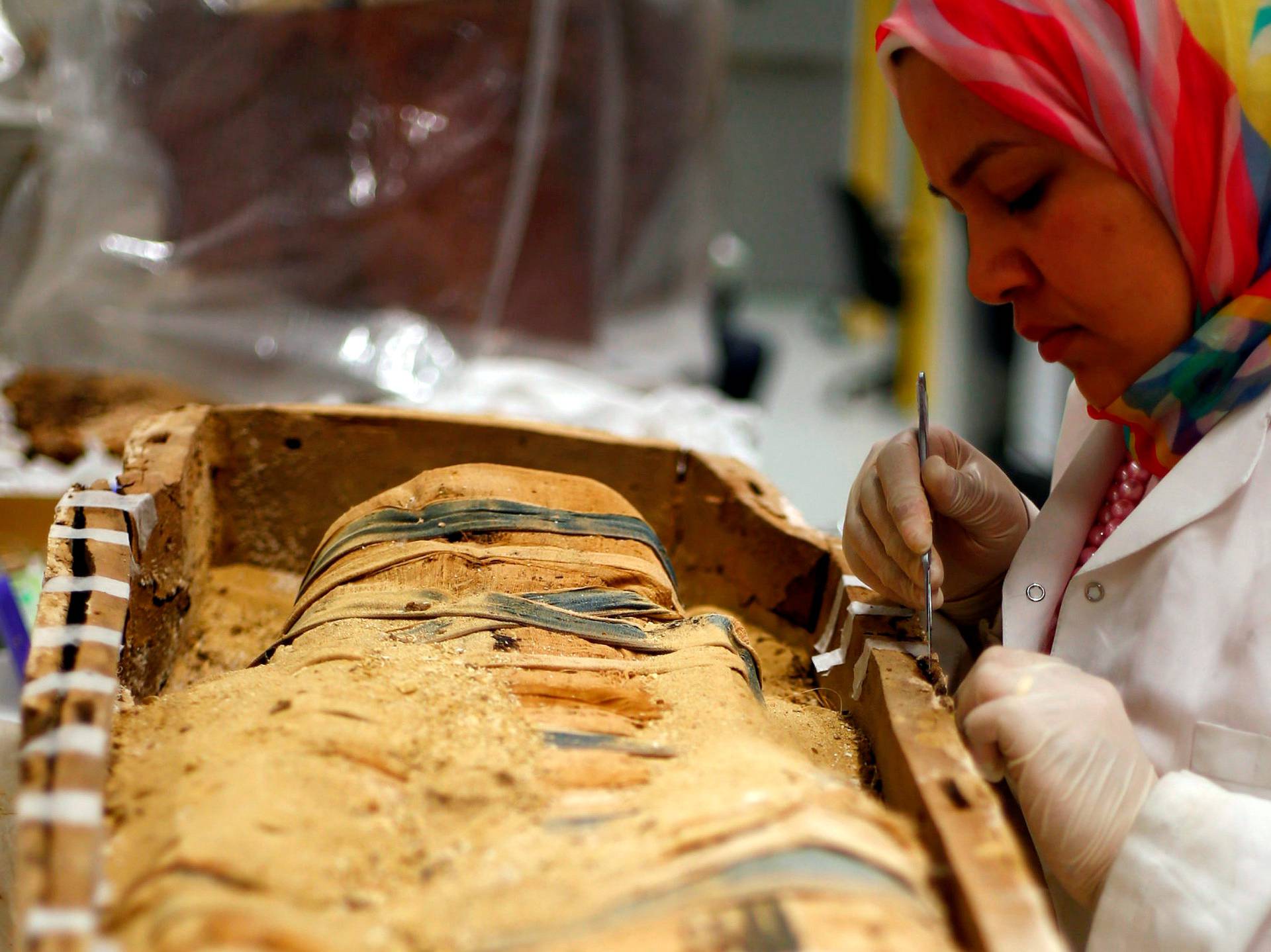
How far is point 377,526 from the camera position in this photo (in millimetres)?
1446

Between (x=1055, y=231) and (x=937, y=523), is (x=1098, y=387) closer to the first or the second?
(x=1055, y=231)

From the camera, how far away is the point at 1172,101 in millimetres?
1205

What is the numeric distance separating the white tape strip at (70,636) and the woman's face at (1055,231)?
42.9 inches

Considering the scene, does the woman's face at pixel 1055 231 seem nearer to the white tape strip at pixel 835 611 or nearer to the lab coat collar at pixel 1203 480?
the lab coat collar at pixel 1203 480

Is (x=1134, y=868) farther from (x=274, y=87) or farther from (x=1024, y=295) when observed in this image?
(x=274, y=87)

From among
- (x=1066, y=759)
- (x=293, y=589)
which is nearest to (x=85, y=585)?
(x=293, y=589)

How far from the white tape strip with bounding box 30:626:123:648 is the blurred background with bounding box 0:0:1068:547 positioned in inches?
47.1

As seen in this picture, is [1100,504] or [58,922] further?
[1100,504]

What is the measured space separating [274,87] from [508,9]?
0.84 metres

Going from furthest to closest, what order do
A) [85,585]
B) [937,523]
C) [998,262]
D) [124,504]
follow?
[937,523] → [124,504] → [998,262] → [85,585]

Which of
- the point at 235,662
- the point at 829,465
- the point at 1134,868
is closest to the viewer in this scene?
the point at 1134,868

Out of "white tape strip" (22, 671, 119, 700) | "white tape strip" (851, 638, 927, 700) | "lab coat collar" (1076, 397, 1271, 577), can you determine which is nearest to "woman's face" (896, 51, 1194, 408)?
"lab coat collar" (1076, 397, 1271, 577)

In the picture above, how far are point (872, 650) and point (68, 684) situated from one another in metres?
0.92

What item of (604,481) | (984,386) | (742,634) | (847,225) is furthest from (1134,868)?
(847,225)
